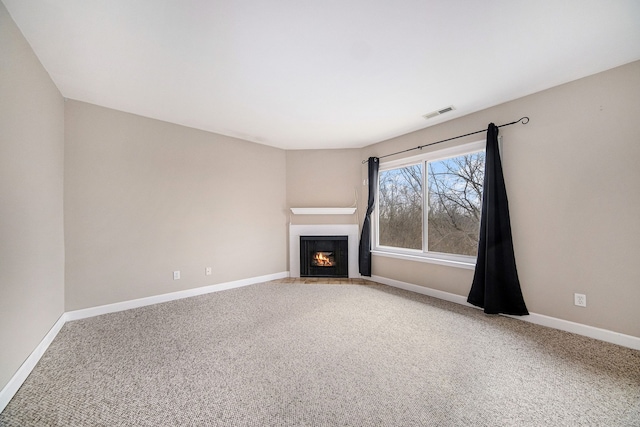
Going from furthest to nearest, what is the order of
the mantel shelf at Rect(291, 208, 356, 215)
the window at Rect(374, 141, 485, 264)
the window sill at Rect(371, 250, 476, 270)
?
the mantel shelf at Rect(291, 208, 356, 215) < the window at Rect(374, 141, 485, 264) < the window sill at Rect(371, 250, 476, 270)

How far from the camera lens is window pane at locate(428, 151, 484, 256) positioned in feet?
10.7

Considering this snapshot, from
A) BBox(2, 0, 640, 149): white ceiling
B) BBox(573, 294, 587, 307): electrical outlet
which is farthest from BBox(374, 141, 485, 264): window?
BBox(573, 294, 587, 307): electrical outlet

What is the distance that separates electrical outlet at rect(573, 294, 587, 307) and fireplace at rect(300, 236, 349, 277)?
298 centimetres

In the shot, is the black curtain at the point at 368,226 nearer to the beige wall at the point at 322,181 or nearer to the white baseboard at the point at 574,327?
the beige wall at the point at 322,181

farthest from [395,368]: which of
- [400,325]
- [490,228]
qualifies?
[490,228]

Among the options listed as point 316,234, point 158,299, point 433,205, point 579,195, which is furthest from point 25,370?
point 579,195

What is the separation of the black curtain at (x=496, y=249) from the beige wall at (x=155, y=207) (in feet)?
10.9

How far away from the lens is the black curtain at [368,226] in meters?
4.35

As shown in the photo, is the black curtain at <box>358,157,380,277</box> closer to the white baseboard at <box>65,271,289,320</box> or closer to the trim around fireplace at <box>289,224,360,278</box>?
the trim around fireplace at <box>289,224,360,278</box>

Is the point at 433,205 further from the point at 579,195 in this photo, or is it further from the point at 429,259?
the point at 579,195

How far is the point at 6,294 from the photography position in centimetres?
160

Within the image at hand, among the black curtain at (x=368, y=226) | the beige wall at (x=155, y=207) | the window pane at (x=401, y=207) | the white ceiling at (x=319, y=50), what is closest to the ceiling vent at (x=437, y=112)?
the white ceiling at (x=319, y=50)

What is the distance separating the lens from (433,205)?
12.2ft

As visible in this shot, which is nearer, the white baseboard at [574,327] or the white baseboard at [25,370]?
the white baseboard at [25,370]
